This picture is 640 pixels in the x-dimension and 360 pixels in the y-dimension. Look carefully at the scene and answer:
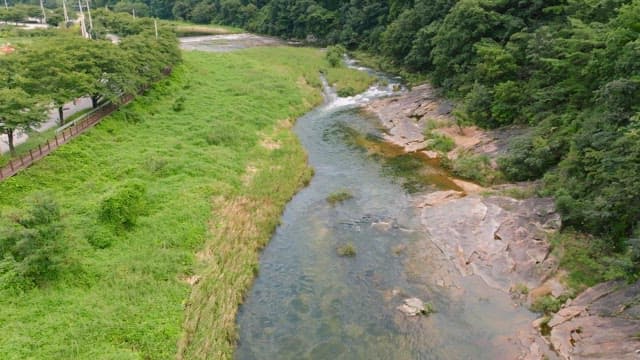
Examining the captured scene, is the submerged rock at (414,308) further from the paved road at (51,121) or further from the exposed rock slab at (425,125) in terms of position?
the paved road at (51,121)

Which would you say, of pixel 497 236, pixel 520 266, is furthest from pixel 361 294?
pixel 497 236

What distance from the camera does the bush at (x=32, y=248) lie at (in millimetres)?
21216

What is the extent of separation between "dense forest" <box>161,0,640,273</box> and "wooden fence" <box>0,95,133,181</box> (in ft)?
108

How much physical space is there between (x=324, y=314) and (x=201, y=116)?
97.7 feet

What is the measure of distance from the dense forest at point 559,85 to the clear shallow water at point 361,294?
699 centimetres

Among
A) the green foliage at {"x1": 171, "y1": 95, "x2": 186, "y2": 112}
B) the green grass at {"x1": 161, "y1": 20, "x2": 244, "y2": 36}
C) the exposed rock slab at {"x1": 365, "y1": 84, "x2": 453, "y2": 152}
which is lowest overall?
the green grass at {"x1": 161, "y1": 20, "x2": 244, "y2": 36}

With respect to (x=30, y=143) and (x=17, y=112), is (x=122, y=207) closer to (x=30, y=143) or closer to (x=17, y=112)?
(x=17, y=112)

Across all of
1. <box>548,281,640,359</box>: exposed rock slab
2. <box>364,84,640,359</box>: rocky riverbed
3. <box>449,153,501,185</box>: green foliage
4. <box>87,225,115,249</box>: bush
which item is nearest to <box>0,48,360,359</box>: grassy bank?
<box>87,225,115,249</box>: bush

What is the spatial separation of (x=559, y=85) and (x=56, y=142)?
3802 cm

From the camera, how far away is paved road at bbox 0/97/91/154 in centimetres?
3380

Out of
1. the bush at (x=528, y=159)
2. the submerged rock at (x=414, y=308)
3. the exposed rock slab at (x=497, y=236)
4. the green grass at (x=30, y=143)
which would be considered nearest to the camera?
the submerged rock at (x=414, y=308)

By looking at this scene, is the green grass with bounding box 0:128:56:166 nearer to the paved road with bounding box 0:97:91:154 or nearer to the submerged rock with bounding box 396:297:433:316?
the paved road with bounding box 0:97:91:154

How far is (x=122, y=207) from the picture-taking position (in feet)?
88.3

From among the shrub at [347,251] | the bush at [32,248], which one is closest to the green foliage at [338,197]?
the shrub at [347,251]
